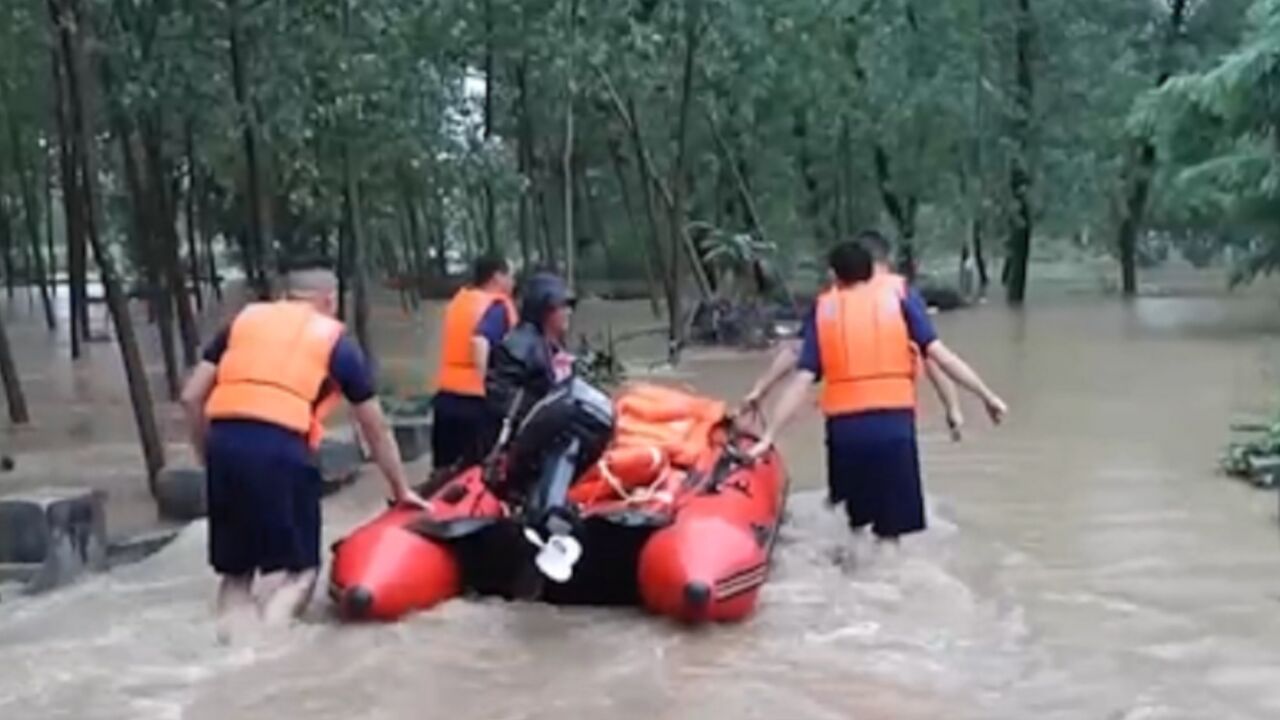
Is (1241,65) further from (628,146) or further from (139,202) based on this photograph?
(139,202)

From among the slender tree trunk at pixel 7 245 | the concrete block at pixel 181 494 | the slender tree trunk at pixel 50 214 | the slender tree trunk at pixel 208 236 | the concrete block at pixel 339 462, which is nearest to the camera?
the concrete block at pixel 181 494

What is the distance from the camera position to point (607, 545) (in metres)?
9.52

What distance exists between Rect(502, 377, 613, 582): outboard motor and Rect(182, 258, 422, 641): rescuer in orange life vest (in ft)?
2.48

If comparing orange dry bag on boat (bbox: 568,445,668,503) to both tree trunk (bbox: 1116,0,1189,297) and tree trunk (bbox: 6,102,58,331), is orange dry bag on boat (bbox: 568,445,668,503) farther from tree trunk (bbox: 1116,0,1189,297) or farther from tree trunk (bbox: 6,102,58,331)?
tree trunk (bbox: 1116,0,1189,297)

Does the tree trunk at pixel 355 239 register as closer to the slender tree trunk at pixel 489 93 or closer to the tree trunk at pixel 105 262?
the slender tree trunk at pixel 489 93

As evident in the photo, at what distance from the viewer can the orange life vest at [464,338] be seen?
11.5 meters

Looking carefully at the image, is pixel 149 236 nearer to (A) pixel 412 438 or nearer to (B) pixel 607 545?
(A) pixel 412 438

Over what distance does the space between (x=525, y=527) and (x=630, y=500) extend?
2.07ft

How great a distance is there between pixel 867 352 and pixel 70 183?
14507 millimetres

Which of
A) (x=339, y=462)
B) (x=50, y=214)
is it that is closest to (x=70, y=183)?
(x=339, y=462)

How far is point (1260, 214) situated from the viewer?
3102cm

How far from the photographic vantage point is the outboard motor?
9.34 m

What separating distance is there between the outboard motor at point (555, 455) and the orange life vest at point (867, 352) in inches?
46.4

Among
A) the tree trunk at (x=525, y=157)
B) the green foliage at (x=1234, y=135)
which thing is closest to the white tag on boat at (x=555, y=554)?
the tree trunk at (x=525, y=157)
